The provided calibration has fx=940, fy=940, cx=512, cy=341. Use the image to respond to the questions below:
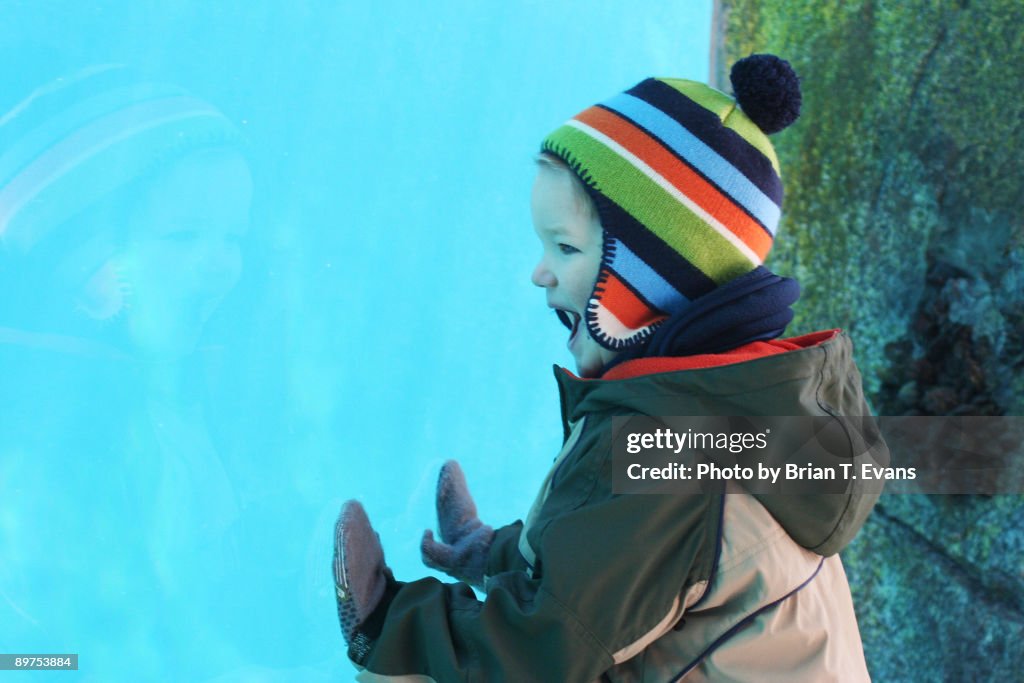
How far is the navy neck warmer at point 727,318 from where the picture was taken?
1154mm

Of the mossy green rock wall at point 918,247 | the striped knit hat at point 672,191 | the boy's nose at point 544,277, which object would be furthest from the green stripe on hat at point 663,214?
the mossy green rock wall at point 918,247

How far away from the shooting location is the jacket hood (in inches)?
42.9

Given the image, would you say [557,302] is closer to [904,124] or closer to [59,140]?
[59,140]

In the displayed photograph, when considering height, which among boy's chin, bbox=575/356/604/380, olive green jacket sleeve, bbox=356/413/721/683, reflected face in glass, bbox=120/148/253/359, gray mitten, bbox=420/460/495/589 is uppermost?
reflected face in glass, bbox=120/148/253/359

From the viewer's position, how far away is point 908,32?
7.80 feet

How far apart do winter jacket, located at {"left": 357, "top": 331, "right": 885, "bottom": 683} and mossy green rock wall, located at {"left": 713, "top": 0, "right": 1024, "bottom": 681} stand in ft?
4.43

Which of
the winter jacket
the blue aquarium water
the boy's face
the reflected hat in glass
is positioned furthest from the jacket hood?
the reflected hat in glass

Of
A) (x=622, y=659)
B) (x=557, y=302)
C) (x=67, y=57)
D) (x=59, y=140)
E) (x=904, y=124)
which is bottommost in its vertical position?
(x=622, y=659)

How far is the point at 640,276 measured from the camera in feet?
Result: 3.90

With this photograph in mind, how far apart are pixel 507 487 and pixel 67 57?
108 cm

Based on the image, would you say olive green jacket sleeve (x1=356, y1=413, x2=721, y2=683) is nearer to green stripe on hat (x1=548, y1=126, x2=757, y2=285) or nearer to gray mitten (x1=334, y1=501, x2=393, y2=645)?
gray mitten (x1=334, y1=501, x2=393, y2=645)

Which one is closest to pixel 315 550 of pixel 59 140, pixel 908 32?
pixel 59 140

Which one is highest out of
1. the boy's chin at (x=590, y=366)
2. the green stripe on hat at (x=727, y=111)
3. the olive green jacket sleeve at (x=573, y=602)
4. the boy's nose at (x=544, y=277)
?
the green stripe on hat at (x=727, y=111)

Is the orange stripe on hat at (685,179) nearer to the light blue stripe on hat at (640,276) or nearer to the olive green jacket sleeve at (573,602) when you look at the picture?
the light blue stripe on hat at (640,276)
